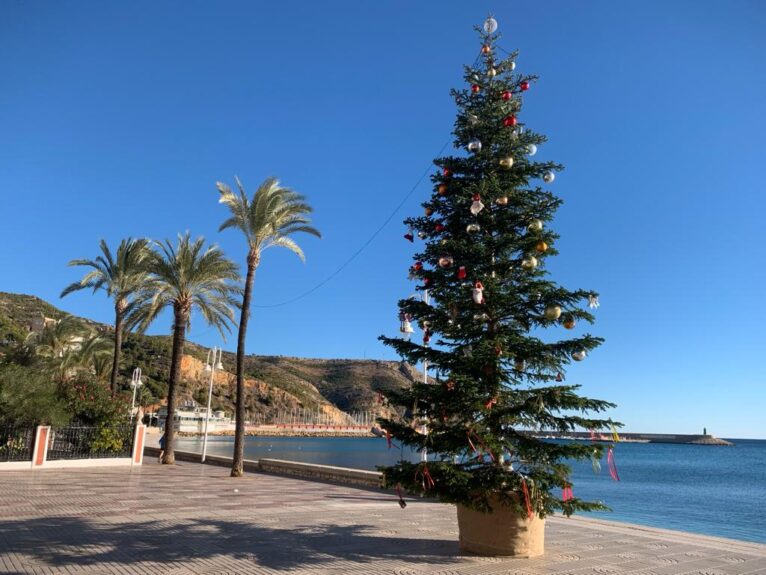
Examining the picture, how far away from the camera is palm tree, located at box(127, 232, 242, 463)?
24547 millimetres

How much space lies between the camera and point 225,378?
144 m

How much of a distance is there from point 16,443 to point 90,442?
3028 millimetres

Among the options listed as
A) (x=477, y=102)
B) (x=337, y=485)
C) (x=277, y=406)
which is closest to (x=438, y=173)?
(x=477, y=102)

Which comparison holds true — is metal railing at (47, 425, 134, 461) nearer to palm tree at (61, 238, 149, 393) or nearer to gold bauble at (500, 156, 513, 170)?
palm tree at (61, 238, 149, 393)

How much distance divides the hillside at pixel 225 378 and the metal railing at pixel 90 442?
36.2 metres

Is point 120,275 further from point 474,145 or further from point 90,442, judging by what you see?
point 474,145

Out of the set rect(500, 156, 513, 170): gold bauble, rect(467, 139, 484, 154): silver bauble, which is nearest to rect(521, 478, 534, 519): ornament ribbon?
rect(500, 156, 513, 170): gold bauble

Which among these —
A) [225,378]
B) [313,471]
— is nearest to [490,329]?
[313,471]

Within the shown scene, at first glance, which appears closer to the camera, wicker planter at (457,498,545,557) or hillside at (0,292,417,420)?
wicker planter at (457,498,545,557)

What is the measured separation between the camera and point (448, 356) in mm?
9359

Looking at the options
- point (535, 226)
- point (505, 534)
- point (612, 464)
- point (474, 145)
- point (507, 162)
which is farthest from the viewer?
point (612, 464)

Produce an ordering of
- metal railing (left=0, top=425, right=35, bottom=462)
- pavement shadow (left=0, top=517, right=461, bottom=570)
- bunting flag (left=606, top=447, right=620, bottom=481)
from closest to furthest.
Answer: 1. pavement shadow (left=0, top=517, right=461, bottom=570)
2. bunting flag (left=606, top=447, right=620, bottom=481)
3. metal railing (left=0, top=425, right=35, bottom=462)

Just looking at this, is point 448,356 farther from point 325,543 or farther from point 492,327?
point 325,543

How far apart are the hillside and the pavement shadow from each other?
48.9 m
